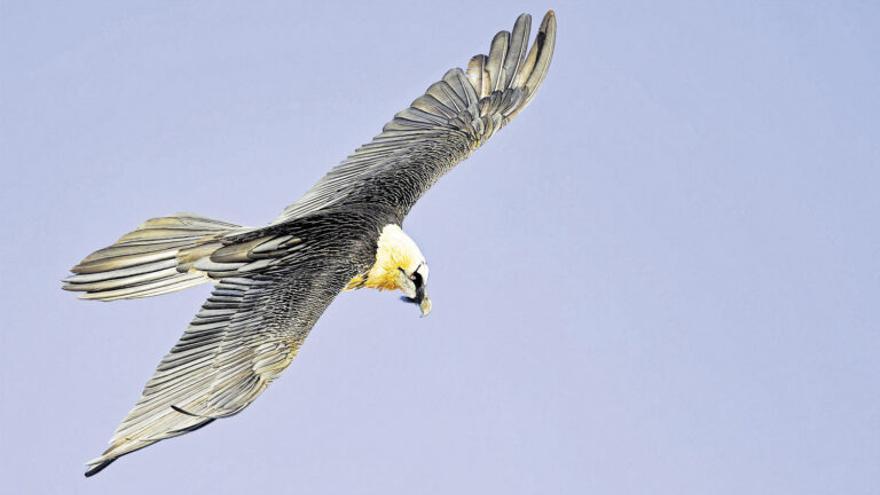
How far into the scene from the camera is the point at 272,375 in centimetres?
1083

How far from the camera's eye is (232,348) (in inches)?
431

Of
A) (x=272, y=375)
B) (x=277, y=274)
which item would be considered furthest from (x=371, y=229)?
(x=272, y=375)

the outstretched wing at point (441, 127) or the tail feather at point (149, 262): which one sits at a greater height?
the outstretched wing at point (441, 127)

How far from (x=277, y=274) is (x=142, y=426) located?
196 centimetres

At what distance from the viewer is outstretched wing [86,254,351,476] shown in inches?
406

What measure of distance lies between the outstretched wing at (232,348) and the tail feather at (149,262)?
0.95 metres

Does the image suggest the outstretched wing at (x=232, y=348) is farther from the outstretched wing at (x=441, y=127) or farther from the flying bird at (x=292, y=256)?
the outstretched wing at (x=441, y=127)

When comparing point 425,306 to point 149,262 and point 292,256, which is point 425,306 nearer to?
point 292,256

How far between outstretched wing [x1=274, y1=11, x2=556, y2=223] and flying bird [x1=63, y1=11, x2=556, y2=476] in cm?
1

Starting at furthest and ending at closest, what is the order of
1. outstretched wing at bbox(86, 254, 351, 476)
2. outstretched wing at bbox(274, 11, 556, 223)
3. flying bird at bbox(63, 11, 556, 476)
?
outstretched wing at bbox(274, 11, 556, 223) → flying bird at bbox(63, 11, 556, 476) → outstretched wing at bbox(86, 254, 351, 476)

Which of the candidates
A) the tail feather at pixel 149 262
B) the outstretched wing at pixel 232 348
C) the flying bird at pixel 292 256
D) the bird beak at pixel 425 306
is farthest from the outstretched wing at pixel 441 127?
the outstretched wing at pixel 232 348

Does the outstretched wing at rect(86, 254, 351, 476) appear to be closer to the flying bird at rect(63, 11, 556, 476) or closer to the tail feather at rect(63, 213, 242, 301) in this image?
the flying bird at rect(63, 11, 556, 476)

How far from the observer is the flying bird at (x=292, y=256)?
10.7 metres

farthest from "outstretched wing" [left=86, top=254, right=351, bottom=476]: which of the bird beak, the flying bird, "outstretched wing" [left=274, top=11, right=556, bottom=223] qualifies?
"outstretched wing" [left=274, top=11, right=556, bottom=223]
